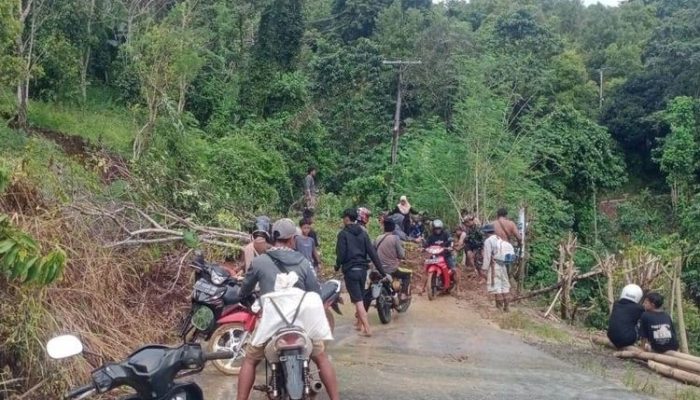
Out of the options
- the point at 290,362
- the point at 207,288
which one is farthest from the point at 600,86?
the point at 290,362

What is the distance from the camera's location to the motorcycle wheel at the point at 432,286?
1511 cm

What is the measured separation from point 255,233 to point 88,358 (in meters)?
2.12

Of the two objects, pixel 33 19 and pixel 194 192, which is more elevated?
pixel 33 19

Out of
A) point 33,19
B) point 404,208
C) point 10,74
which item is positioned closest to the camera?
point 404,208

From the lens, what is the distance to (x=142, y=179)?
1266 centimetres

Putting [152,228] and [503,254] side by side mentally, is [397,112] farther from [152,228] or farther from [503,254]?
[152,228]

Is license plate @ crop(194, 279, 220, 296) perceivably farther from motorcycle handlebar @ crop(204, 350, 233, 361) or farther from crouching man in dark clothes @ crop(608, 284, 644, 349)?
crouching man in dark clothes @ crop(608, 284, 644, 349)

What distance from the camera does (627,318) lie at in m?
11.9

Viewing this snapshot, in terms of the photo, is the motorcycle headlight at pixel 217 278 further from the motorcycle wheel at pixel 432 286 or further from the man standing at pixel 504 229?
the man standing at pixel 504 229

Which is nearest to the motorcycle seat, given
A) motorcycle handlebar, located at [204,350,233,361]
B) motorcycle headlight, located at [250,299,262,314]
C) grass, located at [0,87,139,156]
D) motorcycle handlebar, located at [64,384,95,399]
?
motorcycle headlight, located at [250,299,262,314]

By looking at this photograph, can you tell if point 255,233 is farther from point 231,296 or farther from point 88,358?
point 88,358

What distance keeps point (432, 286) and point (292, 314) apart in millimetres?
9589

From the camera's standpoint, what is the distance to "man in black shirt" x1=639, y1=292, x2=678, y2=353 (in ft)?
36.7

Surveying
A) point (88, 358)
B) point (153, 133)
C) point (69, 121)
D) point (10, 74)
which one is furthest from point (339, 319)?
point (69, 121)
